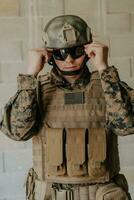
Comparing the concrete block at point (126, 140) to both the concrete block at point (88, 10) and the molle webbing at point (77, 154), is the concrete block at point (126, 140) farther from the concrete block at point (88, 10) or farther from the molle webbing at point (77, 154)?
the molle webbing at point (77, 154)

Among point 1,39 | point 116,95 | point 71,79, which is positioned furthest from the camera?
point 1,39

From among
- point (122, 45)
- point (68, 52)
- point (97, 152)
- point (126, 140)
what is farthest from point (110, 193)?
point (122, 45)

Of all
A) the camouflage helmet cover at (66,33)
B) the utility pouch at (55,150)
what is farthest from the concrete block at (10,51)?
the utility pouch at (55,150)

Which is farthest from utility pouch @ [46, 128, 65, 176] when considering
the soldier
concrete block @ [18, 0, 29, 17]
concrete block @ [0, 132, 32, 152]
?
concrete block @ [18, 0, 29, 17]

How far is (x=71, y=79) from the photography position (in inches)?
72.5

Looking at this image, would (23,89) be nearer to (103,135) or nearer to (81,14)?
(103,135)

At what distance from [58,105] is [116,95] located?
0.74 feet

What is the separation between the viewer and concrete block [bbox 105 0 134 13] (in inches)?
117

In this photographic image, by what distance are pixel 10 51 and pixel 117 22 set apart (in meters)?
0.66

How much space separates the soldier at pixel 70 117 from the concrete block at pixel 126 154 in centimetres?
121

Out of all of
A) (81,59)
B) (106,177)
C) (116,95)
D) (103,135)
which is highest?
(81,59)

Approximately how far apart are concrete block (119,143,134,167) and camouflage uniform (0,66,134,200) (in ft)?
4.08

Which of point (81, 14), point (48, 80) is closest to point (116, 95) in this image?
point (48, 80)

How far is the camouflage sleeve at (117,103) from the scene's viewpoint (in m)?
1.71
